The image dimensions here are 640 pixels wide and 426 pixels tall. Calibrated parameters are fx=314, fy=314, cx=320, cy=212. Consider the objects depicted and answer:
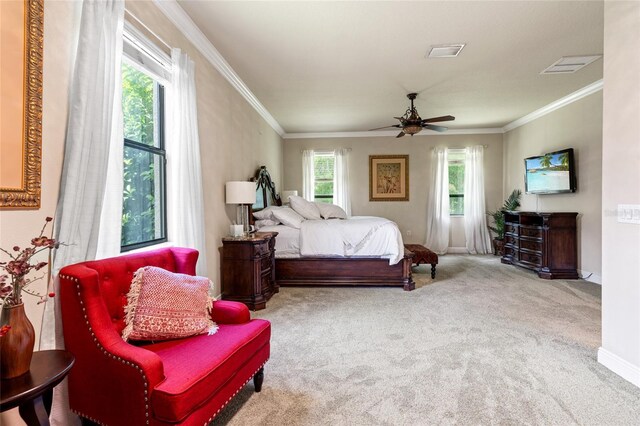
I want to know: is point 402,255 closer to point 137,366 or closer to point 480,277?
point 480,277

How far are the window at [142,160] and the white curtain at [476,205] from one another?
251 inches

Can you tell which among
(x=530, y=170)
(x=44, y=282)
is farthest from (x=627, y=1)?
(x=530, y=170)

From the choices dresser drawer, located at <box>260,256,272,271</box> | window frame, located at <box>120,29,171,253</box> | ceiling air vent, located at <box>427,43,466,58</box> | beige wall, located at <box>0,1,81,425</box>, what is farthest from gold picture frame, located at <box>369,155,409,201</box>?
beige wall, located at <box>0,1,81,425</box>

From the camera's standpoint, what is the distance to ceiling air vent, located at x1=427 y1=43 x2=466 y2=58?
323 cm

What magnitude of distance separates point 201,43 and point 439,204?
5.70 metres

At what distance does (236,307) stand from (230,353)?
419mm

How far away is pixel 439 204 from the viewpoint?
702 centimetres

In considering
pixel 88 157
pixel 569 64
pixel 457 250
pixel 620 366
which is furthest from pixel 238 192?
pixel 457 250

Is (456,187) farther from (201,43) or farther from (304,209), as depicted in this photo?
(201,43)

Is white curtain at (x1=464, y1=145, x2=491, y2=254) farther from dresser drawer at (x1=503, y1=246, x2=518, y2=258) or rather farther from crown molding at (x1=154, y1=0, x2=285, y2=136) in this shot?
crown molding at (x1=154, y1=0, x2=285, y2=136)

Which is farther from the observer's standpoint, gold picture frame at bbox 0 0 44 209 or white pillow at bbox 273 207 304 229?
white pillow at bbox 273 207 304 229

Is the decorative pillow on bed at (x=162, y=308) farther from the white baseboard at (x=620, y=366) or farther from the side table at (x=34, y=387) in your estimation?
the white baseboard at (x=620, y=366)

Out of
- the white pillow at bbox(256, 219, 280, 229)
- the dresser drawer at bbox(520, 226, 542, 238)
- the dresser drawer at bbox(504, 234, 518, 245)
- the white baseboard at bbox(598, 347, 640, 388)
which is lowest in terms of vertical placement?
the white baseboard at bbox(598, 347, 640, 388)

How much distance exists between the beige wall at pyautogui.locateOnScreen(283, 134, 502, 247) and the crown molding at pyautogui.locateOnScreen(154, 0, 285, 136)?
8.58 feet
